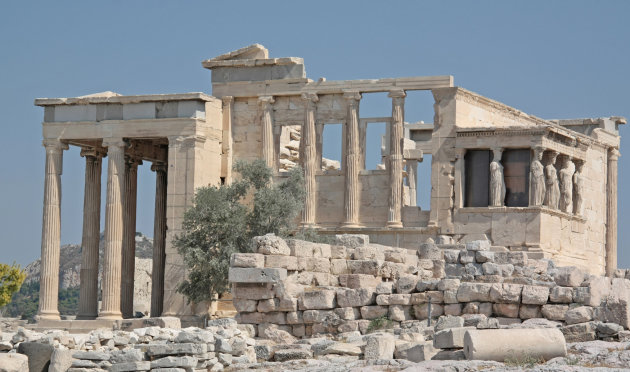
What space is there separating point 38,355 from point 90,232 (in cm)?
2176

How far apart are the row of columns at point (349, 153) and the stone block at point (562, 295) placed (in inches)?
640

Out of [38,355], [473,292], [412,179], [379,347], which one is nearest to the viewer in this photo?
[379,347]

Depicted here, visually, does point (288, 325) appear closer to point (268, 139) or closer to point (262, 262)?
point (262, 262)

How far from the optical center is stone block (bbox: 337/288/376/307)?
2406 centimetres

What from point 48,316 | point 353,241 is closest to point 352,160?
point 48,316

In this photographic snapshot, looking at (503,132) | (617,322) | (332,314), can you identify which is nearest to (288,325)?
(332,314)

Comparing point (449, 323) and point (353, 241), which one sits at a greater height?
point (353, 241)

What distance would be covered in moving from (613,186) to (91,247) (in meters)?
15.4

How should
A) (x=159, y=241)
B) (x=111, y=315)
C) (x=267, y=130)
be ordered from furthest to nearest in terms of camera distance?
(x=159, y=241)
(x=267, y=130)
(x=111, y=315)

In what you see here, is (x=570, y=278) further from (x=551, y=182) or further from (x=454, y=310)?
(x=551, y=182)

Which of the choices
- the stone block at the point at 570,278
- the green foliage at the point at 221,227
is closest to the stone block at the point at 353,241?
the stone block at the point at 570,278

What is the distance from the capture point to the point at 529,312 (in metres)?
22.5

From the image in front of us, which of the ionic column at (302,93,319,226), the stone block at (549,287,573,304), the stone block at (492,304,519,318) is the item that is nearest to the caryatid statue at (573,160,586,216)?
the ionic column at (302,93,319,226)

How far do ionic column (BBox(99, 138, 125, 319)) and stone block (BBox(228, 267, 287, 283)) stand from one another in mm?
16657
